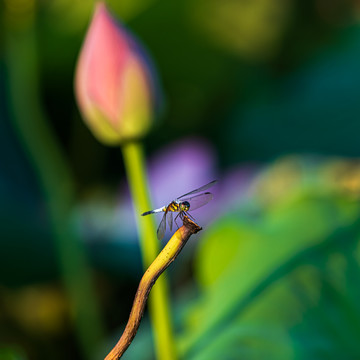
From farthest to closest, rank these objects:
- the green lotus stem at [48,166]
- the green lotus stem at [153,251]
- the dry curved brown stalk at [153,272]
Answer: the green lotus stem at [48,166] < the green lotus stem at [153,251] < the dry curved brown stalk at [153,272]

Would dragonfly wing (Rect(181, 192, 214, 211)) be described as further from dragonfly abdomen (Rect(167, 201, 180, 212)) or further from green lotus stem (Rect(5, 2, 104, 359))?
green lotus stem (Rect(5, 2, 104, 359))

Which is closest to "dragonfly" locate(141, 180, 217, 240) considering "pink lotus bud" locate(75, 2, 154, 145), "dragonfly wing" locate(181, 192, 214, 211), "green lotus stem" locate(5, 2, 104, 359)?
"dragonfly wing" locate(181, 192, 214, 211)

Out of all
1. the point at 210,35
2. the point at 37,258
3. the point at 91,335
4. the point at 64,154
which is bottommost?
the point at 91,335

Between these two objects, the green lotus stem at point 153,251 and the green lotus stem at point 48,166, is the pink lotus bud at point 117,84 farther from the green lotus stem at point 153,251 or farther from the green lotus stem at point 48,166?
the green lotus stem at point 48,166

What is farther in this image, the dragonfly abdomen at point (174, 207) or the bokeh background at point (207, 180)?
the bokeh background at point (207, 180)

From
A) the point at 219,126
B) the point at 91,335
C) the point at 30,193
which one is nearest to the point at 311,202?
the point at 91,335

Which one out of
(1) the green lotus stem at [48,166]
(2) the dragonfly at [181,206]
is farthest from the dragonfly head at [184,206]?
(1) the green lotus stem at [48,166]

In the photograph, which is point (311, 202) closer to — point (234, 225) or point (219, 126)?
point (234, 225)

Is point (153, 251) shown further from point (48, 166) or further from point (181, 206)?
point (48, 166)
